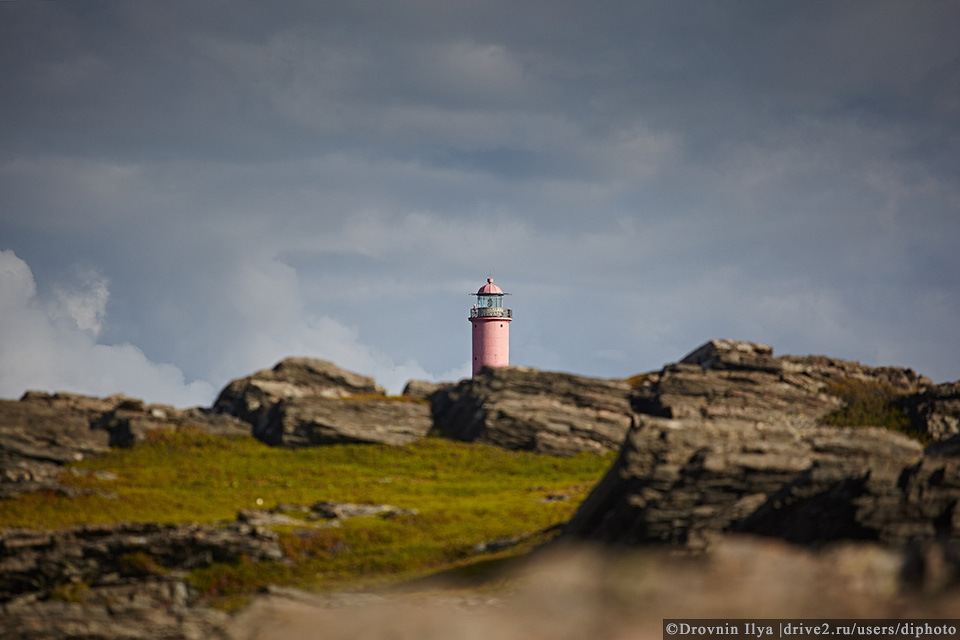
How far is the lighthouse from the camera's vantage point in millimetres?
104250

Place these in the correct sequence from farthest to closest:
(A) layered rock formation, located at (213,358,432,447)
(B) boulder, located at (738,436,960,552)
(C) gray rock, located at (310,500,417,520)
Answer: (A) layered rock formation, located at (213,358,432,447) < (C) gray rock, located at (310,500,417,520) < (B) boulder, located at (738,436,960,552)

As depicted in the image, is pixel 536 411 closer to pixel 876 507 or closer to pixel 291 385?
pixel 291 385

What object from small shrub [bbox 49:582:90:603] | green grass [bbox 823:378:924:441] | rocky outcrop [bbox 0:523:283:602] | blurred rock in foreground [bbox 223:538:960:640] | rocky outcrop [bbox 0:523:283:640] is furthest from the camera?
green grass [bbox 823:378:924:441]

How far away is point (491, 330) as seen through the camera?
104m

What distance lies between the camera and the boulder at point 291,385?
8369 cm

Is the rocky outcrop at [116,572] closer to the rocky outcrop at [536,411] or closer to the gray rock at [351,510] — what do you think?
the gray rock at [351,510]

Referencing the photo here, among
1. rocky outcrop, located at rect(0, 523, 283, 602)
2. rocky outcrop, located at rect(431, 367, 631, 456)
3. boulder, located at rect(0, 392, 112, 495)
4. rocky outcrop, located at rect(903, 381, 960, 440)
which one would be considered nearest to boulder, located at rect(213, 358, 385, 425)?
rocky outcrop, located at rect(431, 367, 631, 456)

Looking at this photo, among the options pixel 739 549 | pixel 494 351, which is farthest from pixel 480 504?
pixel 494 351

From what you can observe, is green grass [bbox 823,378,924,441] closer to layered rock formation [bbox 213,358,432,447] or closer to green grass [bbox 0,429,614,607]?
green grass [bbox 0,429,614,607]

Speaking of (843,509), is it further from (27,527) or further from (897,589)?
(27,527)

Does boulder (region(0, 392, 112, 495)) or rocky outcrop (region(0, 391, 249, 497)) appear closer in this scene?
boulder (region(0, 392, 112, 495))

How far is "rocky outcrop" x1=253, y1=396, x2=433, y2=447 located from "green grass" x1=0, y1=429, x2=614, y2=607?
1.43 metres

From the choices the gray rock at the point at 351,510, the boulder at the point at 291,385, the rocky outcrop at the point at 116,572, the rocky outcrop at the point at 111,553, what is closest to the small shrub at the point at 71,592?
the rocky outcrop at the point at 116,572

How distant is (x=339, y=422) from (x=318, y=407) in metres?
2.59
